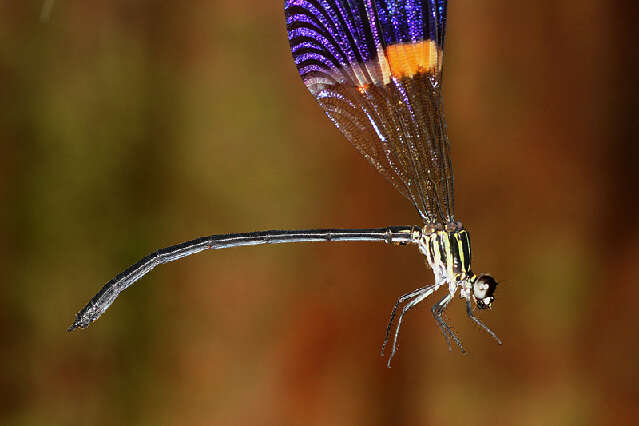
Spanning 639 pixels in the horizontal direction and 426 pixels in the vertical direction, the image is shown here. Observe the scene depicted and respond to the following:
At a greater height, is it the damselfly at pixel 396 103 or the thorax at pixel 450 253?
the damselfly at pixel 396 103

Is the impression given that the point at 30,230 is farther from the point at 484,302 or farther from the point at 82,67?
the point at 484,302

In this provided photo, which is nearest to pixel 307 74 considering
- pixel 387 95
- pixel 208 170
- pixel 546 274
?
pixel 387 95

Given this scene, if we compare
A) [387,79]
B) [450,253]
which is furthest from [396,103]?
[450,253]

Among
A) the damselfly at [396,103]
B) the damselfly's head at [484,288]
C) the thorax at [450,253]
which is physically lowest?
the damselfly's head at [484,288]

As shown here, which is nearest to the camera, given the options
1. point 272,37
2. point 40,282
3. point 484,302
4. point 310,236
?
point 484,302

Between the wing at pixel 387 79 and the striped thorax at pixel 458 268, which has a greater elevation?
the wing at pixel 387 79

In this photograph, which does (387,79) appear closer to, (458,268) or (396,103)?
(396,103)

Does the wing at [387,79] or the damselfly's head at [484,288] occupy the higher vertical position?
the wing at [387,79]
